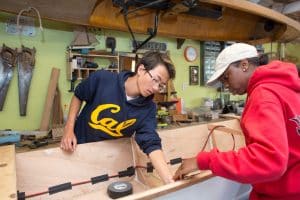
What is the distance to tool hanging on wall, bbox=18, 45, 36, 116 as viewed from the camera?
1.92 m

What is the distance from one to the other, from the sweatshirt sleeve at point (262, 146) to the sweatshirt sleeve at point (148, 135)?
543mm

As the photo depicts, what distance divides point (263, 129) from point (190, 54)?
2368mm

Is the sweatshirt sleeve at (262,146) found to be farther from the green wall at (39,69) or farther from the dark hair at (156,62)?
the green wall at (39,69)

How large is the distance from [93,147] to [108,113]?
0.23m

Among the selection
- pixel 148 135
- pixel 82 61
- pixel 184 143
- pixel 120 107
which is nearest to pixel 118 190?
pixel 148 135

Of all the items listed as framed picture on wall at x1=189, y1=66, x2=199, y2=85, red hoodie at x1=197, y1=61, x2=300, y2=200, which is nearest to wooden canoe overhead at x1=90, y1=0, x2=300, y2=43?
framed picture on wall at x1=189, y1=66, x2=199, y2=85

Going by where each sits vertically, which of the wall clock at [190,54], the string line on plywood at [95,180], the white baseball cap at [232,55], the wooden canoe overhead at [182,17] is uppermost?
the wooden canoe overhead at [182,17]

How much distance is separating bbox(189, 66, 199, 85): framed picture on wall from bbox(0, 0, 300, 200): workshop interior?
0.02m

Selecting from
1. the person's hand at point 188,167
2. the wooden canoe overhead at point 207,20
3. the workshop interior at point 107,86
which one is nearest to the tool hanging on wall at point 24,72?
the workshop interior at point 107,86

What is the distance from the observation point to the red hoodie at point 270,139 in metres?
0.62

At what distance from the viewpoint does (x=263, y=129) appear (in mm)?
628

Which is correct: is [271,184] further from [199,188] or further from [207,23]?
[207,23]

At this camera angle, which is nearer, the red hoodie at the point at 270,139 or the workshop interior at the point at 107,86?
the red hoodie at the point at 270,139

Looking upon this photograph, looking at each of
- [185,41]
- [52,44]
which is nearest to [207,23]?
[185,41]
